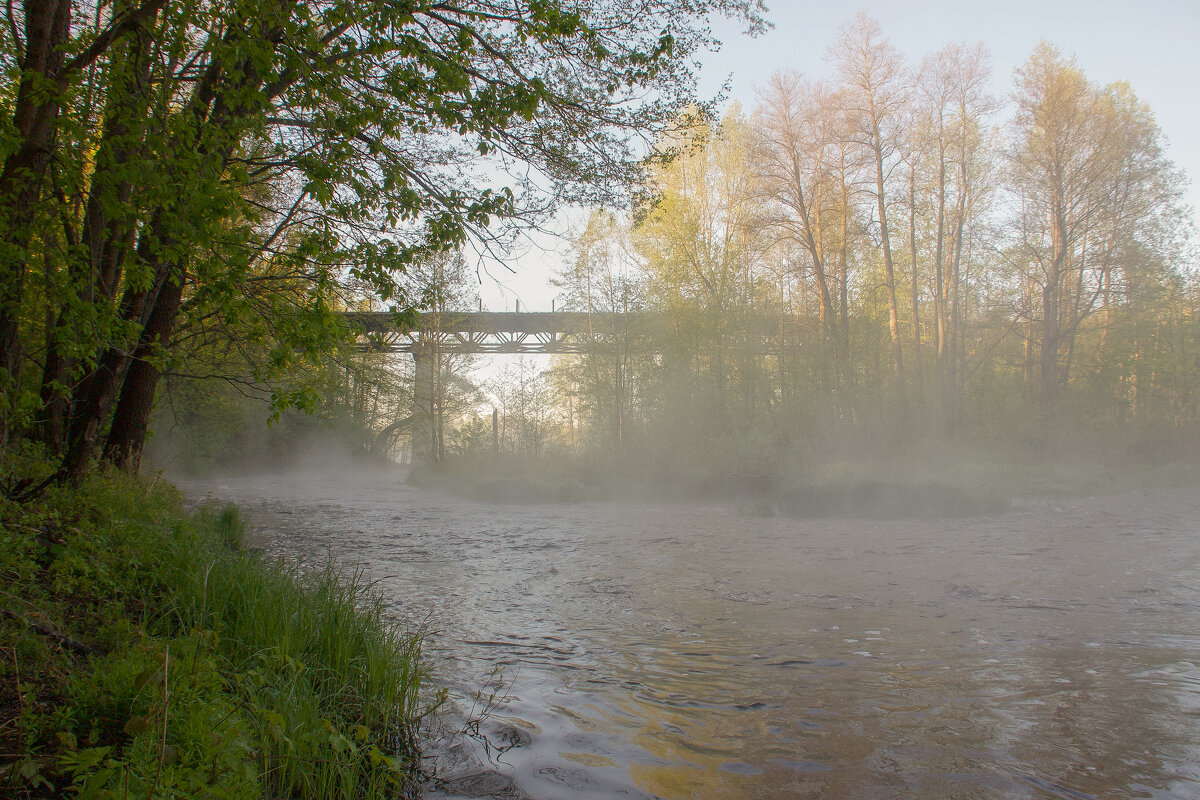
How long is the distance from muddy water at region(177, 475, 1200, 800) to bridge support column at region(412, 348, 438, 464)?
44.6 ft

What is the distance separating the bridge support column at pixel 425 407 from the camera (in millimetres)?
25062

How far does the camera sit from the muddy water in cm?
330

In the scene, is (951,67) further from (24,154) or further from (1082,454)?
(24,154)

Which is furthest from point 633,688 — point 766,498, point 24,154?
point 766,498

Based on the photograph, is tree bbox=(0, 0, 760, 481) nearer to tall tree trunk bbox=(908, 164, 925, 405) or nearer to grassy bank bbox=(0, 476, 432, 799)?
grassy bank bbox=(0, 476, 432, 799)

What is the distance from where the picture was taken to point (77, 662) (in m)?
3.23

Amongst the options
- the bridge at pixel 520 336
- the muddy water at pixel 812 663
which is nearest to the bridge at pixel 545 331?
the bridge at pixel 520 336

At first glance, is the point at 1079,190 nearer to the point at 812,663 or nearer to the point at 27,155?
the point at 812,663

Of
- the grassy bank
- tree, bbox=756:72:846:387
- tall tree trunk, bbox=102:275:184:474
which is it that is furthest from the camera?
tree, bbox=756:72:846:387

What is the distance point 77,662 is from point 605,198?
21.1 feet

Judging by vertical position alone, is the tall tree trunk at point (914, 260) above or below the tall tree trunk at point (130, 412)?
above

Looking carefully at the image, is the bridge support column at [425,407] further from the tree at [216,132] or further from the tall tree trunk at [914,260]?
the tree at [216,132]

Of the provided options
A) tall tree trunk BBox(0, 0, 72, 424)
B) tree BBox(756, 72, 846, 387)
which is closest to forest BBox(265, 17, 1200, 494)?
tree BBox(756, 72, 846, 387)

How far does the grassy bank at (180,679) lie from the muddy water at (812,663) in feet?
1.67
